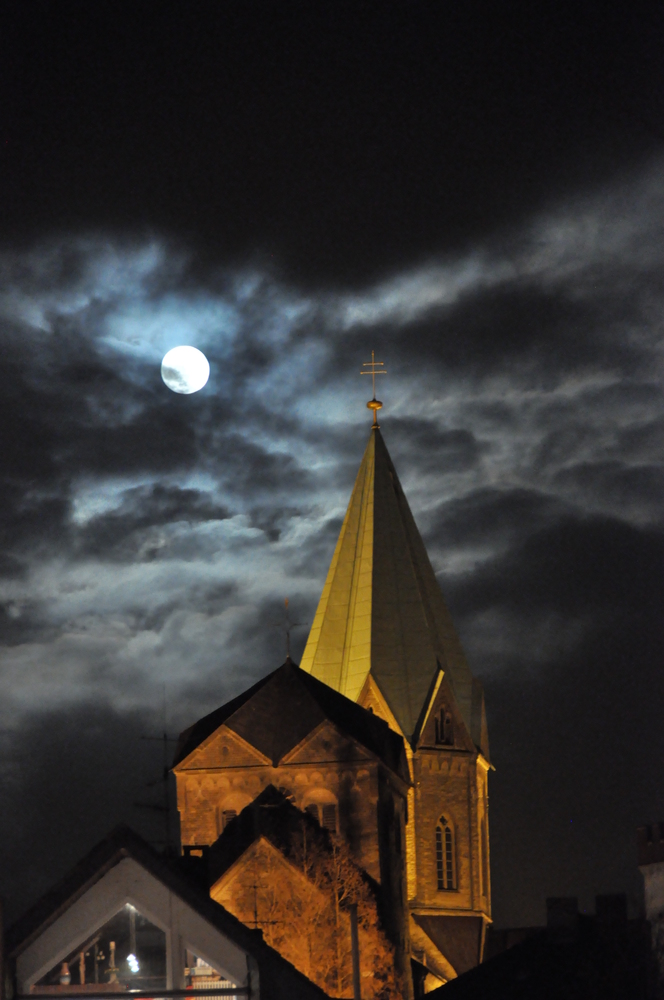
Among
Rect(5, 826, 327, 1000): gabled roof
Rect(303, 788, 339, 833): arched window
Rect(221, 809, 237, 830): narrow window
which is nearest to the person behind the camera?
Rect(5, 826, 327, 1000): gabled roof

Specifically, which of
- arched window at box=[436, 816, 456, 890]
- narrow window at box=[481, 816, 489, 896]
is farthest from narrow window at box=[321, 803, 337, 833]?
narrow window at box=[481, 816, 489, 896]

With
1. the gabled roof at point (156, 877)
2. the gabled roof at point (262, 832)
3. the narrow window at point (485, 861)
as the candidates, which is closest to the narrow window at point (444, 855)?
the narrow window at point (485, 861)

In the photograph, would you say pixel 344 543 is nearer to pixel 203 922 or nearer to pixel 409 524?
pixel 409 524

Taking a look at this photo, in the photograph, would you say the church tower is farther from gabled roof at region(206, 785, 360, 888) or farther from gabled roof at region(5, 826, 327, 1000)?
gabled roof at region(5, 826, 327, 1000)

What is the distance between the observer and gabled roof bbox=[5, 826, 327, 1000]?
31.0m

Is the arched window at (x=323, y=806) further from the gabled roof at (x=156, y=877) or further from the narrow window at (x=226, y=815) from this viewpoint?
the gabled roof at (x=156, y=877)

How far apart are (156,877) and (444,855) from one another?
42769 mm

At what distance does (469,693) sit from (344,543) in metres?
6.99

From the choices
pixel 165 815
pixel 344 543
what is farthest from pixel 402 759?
pixel 165 815

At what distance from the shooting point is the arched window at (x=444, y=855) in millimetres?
72938

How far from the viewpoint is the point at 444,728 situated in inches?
2921

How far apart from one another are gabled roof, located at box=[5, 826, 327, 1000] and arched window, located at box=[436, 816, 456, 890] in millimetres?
41441

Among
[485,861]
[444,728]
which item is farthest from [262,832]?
[485,861]

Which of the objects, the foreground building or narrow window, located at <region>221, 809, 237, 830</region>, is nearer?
the foreground building
